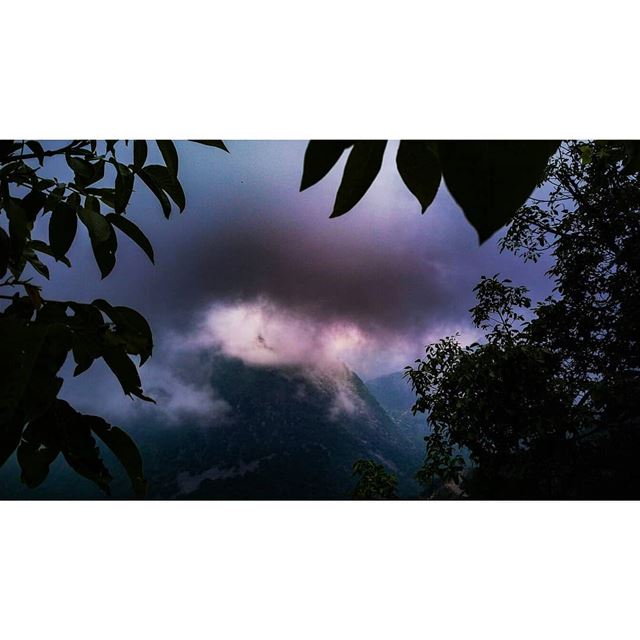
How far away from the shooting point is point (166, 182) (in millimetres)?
702

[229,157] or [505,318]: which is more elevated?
[229,157]

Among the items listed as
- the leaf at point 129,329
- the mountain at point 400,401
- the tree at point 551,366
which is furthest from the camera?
the mountain at point 400,401

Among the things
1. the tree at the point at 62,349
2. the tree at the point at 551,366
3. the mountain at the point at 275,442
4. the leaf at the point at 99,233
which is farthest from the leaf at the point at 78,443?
the tree at the point at 551,366

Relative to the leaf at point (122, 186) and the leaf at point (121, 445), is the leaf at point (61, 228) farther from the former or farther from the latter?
the leaf at point (121, 445)

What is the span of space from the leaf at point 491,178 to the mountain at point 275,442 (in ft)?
9.63

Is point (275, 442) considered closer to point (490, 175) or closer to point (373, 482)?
point (373, 482)

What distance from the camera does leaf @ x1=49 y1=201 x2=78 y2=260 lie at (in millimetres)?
710

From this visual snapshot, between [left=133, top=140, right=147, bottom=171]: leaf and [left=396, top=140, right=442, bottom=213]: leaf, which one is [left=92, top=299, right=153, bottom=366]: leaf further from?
[left=396, top=140, right=442, bottom=213]: leaf

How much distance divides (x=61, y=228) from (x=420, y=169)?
1.96 feet

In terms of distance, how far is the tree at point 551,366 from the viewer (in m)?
3.00

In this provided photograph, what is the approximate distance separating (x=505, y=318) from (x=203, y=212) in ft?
5.81
